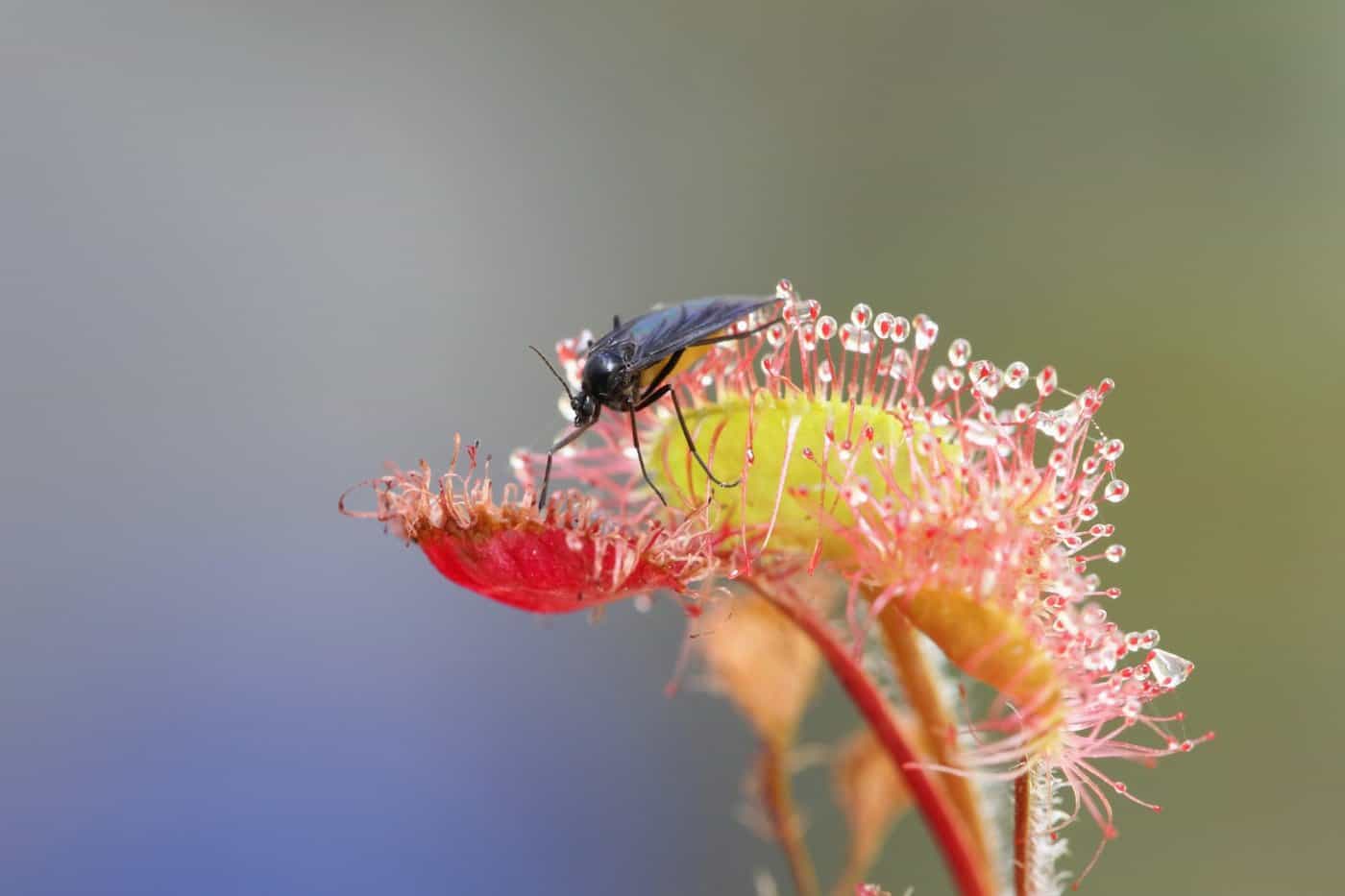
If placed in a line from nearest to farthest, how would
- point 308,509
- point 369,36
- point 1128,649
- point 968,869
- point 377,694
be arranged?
point 1128,649 → point 968,869 → point 377,694 → point 308,509 → point 369,36

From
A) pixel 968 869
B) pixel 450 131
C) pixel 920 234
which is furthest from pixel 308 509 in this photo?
pixel 968 869

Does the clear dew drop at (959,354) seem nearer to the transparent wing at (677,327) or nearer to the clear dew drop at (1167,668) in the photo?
the transparent wing at (677,327)

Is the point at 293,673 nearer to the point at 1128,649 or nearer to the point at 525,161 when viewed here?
the point at 525,161

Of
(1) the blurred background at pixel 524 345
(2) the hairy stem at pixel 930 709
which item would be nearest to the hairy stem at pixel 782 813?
(2) the hairy stem at pixel 930 709

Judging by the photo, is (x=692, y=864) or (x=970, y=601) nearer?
(x=970, y=601)

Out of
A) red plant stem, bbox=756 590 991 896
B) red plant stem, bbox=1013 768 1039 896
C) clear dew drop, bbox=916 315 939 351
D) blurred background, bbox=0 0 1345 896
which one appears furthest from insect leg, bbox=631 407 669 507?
blurred background, bbox=0 0 1345 896

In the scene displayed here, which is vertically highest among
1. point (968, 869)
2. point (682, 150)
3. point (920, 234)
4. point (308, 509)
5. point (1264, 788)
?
point (682, 150)

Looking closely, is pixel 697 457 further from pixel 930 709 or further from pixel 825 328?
pixel 930 709
